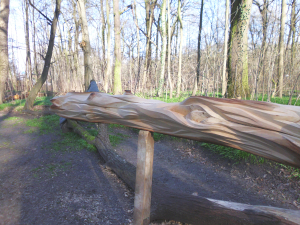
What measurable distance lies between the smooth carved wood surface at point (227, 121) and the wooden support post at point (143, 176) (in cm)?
15

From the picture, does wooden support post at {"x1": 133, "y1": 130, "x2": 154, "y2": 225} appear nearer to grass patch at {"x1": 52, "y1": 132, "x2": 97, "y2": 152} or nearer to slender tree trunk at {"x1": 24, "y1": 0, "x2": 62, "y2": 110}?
grass patch at {"x1": 52, "y1": 132, "x2": 97, "y2": 152}

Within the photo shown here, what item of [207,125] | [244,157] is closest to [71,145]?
[244,157]

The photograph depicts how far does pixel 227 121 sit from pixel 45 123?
6607 millimetres

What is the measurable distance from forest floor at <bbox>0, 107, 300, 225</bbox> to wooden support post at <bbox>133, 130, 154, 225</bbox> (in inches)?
43.7

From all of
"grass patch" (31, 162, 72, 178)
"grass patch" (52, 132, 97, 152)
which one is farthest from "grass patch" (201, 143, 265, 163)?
"grass patch" (31, 162, 72, 178)

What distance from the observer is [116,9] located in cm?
921

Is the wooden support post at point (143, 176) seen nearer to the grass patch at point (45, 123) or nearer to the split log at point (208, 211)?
the split log at point (208, 211)

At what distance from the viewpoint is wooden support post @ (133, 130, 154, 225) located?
1.64m

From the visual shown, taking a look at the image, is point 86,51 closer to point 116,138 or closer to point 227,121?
point 116,138

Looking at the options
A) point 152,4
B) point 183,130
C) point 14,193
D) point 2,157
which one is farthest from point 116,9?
point 183,130

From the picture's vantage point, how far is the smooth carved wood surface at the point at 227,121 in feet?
2.95

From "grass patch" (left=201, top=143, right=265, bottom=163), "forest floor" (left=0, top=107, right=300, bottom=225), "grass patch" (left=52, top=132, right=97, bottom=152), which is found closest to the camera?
"forest floor" (left=0, top=107, right=300, bottom=225)

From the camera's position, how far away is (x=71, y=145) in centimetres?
495

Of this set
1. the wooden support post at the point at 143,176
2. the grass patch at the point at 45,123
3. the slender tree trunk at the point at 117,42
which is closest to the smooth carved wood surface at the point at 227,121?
the wooden support post at the point at 143,176
